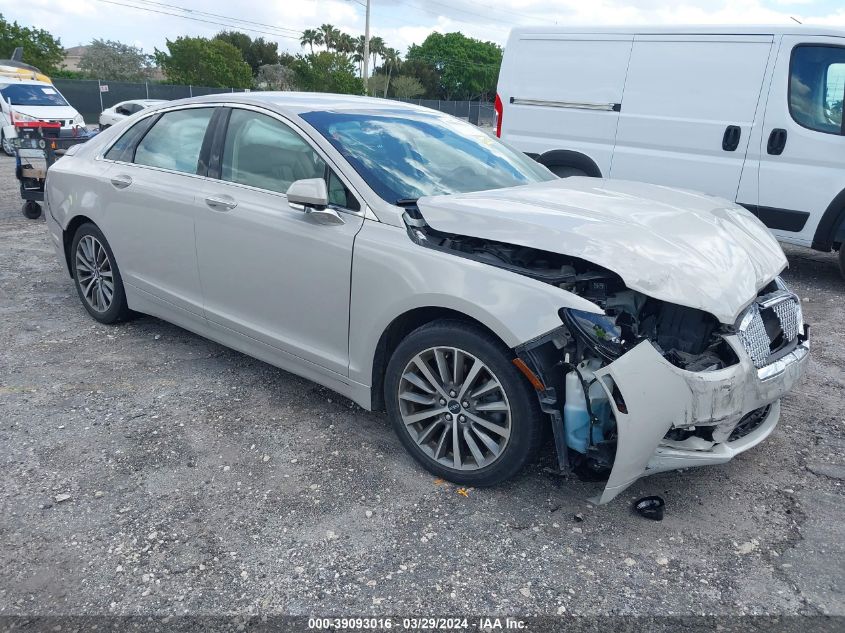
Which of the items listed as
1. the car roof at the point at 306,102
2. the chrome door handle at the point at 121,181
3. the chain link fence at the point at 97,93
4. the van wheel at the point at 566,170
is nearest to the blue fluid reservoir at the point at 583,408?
the car roof at the point at 306,102

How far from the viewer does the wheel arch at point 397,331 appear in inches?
116

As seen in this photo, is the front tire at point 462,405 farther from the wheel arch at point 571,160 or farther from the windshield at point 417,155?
the wheel arch at point 571,160

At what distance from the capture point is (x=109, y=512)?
286 centimetres

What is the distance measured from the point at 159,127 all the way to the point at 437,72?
289 ft

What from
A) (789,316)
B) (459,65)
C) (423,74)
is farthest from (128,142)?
(459,65)

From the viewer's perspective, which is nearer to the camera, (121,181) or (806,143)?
(121,181)

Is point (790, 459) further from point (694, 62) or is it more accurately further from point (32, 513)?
point (694, 62)

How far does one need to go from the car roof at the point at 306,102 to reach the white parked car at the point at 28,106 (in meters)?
13.6

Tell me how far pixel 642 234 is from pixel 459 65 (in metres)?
89.2

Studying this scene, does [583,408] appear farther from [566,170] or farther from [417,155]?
[566,170]

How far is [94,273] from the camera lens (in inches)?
192

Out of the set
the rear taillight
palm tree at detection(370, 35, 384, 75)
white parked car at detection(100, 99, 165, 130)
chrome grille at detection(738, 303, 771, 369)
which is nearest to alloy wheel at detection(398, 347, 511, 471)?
chrome grille at detection(738, 303, 771, 369)

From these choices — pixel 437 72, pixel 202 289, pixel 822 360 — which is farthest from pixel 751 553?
pixel 437 72

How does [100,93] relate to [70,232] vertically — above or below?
above
